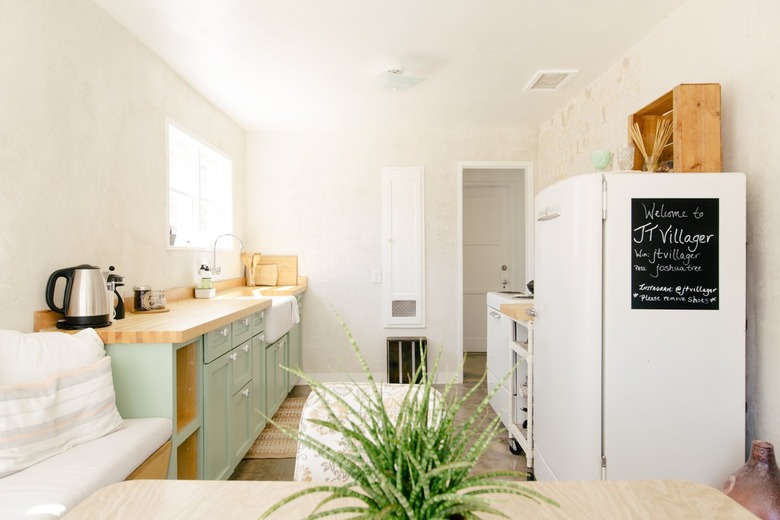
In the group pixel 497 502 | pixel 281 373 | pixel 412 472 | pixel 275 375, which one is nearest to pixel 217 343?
pixel 275 375

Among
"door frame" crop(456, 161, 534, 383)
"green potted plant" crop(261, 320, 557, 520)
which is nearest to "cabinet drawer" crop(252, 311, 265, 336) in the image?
"door frame" crop(456, 161, 534, 383)

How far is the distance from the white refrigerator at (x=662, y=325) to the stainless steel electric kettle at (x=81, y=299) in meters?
2.06

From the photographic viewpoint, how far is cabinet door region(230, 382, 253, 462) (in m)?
2.34

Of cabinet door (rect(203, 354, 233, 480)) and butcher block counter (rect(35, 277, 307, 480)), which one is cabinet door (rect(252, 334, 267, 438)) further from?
cabinet door (rect(203, 354, 233, 480))

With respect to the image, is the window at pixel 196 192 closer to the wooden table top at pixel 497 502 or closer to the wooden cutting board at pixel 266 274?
the wooden cutting board at pixel 266 274

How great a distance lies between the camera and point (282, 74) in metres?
2.92

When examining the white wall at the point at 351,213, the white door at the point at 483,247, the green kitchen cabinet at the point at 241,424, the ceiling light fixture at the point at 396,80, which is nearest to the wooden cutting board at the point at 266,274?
the white wall at the point at 351,213

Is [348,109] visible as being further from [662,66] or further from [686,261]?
[686,261]

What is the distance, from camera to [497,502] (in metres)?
0.83

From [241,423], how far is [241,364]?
358 millimetres

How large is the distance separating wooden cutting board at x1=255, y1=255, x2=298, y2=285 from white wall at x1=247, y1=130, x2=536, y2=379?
0.08 meters

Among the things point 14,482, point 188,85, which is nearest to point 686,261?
point 14,482

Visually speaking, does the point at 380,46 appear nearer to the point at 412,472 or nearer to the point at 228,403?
the point at 228,403

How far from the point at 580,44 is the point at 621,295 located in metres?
1.76
